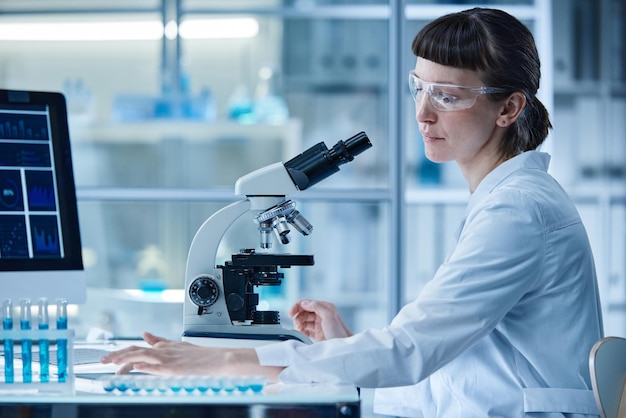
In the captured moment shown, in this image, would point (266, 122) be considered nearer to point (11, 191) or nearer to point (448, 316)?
point (11, 191)

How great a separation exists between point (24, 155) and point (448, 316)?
2.79 ft

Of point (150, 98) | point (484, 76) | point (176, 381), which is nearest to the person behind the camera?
point (176, 381)

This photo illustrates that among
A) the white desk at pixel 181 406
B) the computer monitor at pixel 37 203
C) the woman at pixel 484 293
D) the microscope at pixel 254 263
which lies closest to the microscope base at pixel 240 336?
the microscope at pixel 254 263

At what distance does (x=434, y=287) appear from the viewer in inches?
51.6

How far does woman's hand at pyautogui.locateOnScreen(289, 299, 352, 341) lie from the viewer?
5.40 ft

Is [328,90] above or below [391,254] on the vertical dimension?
above

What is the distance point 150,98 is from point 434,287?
3.07 metres

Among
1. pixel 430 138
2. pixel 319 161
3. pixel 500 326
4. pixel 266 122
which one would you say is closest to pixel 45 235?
pixel 319 161

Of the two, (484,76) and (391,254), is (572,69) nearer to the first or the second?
(391,254)

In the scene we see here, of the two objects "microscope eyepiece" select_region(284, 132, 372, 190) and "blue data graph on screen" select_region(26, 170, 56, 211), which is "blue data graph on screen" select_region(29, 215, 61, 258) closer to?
"blue data graph on screen" select_region(26, 170, 56, 211)

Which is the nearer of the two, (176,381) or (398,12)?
(176,381)

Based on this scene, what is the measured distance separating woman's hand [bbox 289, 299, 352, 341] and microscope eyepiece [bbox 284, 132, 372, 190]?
26 cm

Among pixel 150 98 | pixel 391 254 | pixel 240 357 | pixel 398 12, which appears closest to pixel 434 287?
pixel 240 357

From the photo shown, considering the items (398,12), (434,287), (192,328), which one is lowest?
(192,328)
